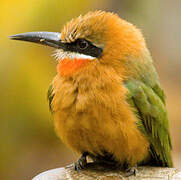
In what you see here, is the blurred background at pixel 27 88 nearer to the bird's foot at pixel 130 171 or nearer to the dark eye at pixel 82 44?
the dark eye at pixel 82 44

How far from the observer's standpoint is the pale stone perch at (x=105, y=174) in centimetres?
463

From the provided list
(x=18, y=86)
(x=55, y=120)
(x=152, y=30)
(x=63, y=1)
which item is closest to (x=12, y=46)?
(x=18, y=86)

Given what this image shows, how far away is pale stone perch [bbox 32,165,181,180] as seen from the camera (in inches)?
182

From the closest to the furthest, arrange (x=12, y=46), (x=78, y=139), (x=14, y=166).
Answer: (x=78, y=139) < (x=12, y=46) < (x=14, y=166)

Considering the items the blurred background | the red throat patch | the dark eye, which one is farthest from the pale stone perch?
the blurred background

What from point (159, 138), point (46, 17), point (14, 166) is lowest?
point (14, 166)

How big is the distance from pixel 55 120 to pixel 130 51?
3.04 ft

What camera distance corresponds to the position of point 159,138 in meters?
5.12

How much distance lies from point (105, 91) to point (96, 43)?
43 cm

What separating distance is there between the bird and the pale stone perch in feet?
0.32

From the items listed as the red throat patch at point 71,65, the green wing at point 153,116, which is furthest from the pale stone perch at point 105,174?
the red throat patch at point 71,65

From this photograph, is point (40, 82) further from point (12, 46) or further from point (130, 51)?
point (130, 51)

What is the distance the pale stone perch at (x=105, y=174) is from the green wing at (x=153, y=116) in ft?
0.66

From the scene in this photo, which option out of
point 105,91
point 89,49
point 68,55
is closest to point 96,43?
point 89,49
